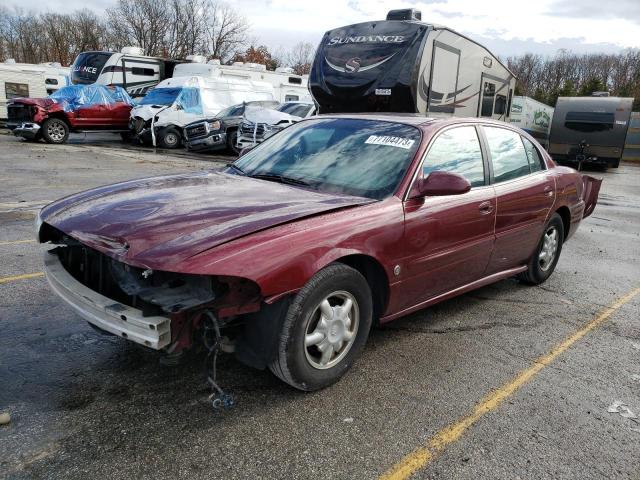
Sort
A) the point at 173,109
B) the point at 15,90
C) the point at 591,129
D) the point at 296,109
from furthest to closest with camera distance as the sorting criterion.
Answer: the point at 15,90
the point at 591,129
the point at 173,109
the point at 296,109

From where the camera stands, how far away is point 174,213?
270 cm

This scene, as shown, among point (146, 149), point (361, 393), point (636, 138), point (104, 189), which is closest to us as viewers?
point (361, 393)

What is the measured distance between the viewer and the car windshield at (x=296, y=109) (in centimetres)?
1619

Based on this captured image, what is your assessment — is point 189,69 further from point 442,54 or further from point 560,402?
point 560,402

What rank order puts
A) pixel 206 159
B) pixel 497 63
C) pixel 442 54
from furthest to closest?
pixel 206 159 → pixel 497 63 → pixel 442 54

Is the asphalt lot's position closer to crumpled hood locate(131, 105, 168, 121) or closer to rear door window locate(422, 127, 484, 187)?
rear door window locate(422, 127, 484, 187)

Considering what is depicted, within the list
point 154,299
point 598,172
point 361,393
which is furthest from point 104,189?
point 598,172

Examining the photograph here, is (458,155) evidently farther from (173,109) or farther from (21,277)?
(173,109)

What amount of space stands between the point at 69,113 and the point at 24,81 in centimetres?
631

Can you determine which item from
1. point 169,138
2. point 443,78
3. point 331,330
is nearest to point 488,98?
point 443,78

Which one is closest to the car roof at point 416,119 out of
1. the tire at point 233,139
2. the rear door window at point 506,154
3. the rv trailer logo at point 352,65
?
the rear door window at point 506,154

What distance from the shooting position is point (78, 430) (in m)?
2.43

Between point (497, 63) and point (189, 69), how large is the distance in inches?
498

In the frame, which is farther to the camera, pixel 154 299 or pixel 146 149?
pixel 146 149
